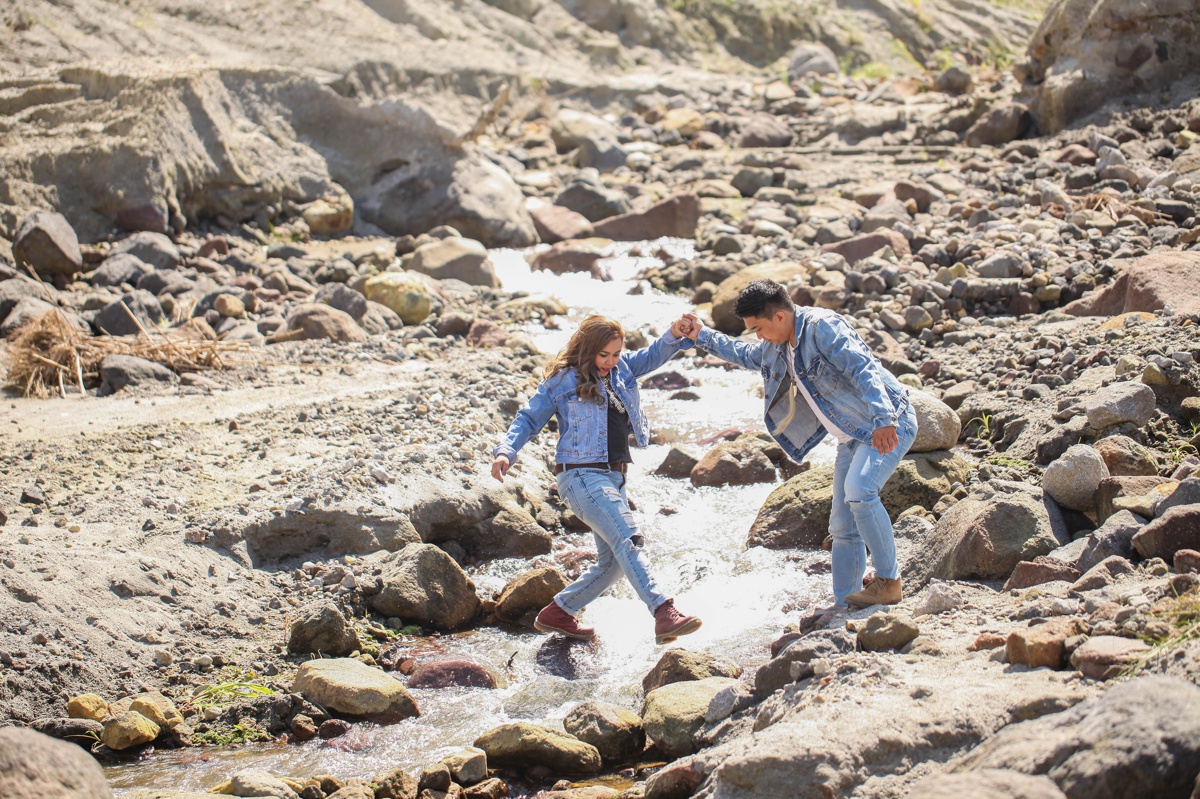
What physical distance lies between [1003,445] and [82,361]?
7.50 meters

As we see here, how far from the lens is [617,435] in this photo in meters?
5.79

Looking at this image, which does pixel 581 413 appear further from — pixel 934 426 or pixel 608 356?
pixel 934 426

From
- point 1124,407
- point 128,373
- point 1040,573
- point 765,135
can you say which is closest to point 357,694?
point 1040,573

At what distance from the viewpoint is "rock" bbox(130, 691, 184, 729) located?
516 cm

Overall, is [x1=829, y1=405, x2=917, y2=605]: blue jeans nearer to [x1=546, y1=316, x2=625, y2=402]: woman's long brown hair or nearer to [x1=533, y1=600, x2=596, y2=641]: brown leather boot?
[x1=546, y1=316, x2=625, y2=402]: woman's long brown hair

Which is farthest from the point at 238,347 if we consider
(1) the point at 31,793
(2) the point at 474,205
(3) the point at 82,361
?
(1) the point at 31,793

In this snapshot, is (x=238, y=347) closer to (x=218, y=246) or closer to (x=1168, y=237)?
(x=218, y=246)

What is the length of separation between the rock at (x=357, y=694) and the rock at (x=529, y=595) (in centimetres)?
110

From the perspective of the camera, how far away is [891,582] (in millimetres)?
5242

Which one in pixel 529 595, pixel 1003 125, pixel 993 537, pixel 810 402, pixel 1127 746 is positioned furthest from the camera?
pixel 1003 125

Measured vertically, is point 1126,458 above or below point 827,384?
below

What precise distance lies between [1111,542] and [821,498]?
8.07ft

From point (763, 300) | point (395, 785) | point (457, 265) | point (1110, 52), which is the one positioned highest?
point (1110, 52)

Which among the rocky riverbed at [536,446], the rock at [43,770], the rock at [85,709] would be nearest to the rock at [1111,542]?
the rocky riverbed at [536,446]
